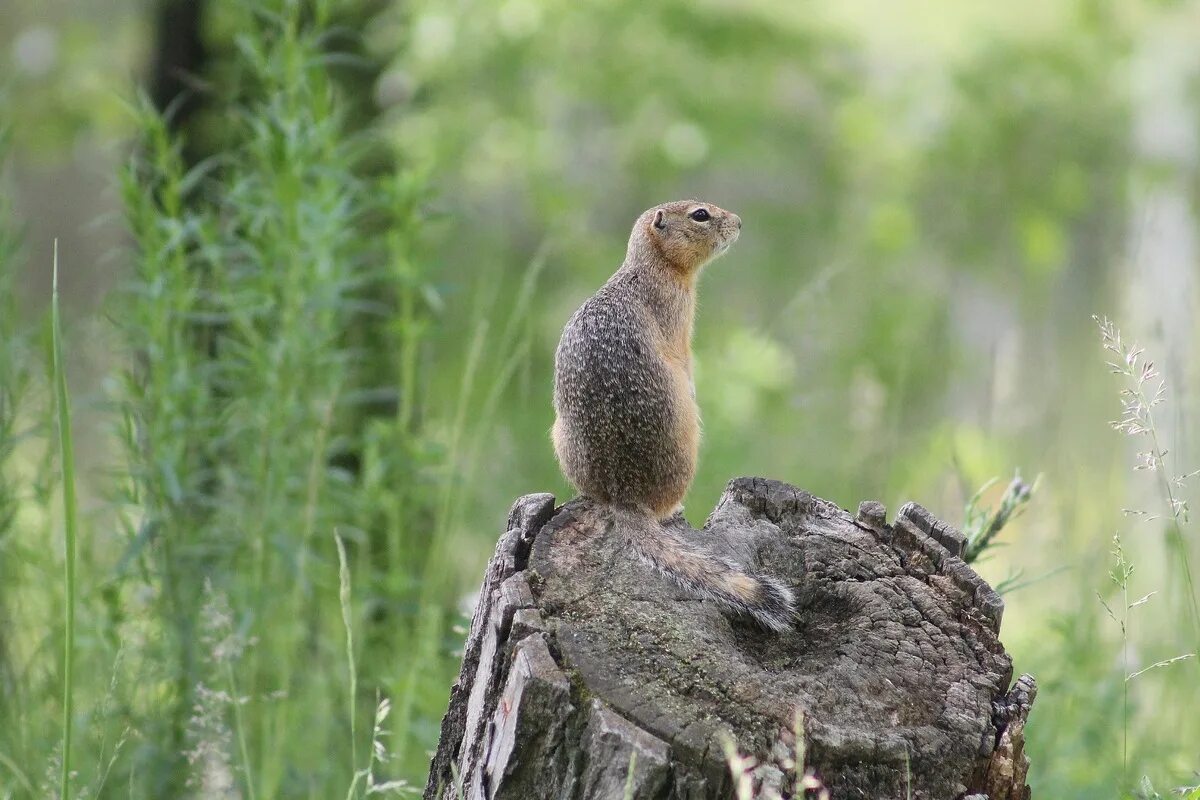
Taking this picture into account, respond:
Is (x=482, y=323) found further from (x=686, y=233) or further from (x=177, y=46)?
(x=177, y=46)

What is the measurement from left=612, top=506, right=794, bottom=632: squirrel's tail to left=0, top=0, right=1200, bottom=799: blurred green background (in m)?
0.57

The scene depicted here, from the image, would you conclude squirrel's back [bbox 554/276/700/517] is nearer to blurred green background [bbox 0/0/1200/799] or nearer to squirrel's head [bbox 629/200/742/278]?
blurred green background [bbox 0/0/1200/799]

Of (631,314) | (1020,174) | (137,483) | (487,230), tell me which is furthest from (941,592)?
(1020,174)

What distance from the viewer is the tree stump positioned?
6.16 feet

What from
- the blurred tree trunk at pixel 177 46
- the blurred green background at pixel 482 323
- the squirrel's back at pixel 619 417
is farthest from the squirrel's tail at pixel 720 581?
the blurred tree trunk at pixel 177 46

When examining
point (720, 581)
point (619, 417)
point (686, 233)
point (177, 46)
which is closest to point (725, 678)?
point (720, 581)

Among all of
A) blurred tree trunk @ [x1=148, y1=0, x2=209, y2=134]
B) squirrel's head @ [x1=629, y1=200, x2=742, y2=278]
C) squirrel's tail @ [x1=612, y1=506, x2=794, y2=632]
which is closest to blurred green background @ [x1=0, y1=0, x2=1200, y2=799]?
blurred tree trunk @ [x1=148, y1=0, x2=209, y2=134]

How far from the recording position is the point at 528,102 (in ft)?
22.8

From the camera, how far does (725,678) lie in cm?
200

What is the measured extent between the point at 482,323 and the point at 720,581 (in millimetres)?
962

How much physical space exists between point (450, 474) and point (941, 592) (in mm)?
1281

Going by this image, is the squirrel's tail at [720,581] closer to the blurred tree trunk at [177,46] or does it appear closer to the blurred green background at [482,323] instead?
the blurred green background at [482,323]

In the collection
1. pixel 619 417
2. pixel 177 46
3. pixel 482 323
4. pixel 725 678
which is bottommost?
pixel 725 678

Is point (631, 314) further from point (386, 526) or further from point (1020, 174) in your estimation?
point (1020, 174)
